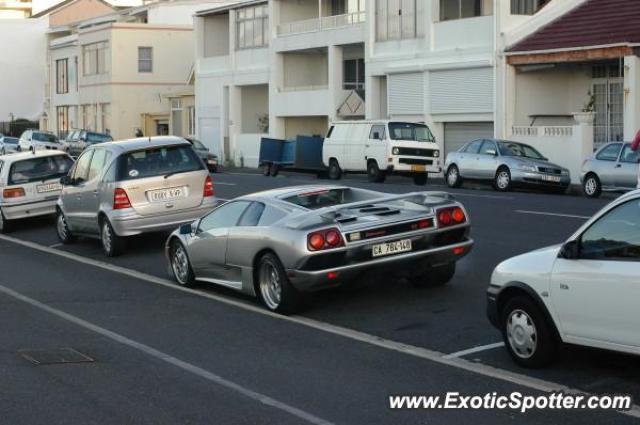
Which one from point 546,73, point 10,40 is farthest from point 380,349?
point 10,40

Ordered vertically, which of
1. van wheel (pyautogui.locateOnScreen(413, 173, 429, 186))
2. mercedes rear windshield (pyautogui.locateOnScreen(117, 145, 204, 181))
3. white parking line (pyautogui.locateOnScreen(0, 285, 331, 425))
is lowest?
white parking line (pyautogui.locateOnScreen(0, 285, 331, 425))

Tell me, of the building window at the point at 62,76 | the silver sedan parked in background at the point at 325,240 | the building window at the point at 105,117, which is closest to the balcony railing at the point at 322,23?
the building window at the point at 105,117

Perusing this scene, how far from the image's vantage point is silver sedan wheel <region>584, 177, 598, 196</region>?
86.1ft

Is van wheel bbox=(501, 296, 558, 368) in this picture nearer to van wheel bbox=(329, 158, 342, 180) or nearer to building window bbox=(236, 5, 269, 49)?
van wheel bbox=(329, 158, 342, 180)

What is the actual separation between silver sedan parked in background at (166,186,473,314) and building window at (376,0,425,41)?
94.0 feet

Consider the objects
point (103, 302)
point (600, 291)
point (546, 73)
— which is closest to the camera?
point (600, 291)

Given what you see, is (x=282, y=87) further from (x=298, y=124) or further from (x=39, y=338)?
→ (x=39, y=338)

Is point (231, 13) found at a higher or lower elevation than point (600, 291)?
higher

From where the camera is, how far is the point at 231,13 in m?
55.1

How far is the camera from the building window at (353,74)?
47.3 meters

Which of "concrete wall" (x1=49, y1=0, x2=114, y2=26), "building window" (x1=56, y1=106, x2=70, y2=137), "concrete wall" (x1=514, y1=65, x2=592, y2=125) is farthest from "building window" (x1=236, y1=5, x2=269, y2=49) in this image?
"concrete wall" (x1=49, y1=0, x2=114, y2=26)

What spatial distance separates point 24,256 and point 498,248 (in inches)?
315

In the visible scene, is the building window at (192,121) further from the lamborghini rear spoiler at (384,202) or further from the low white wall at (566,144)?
the lamborghini rear spoiler at (384,202)

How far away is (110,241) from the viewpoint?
17.8 meters
